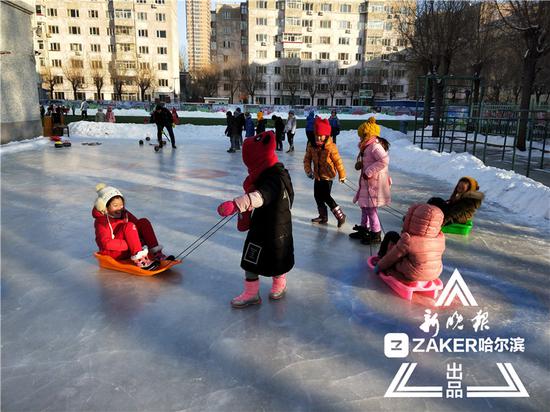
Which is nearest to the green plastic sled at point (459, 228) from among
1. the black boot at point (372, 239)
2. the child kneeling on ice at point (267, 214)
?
the black boot at point (372, 239)

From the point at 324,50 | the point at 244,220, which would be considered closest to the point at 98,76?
the point at 324,50

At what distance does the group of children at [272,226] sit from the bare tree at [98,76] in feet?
220

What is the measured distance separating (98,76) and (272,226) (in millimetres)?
69885

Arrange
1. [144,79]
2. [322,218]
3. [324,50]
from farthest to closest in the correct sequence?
[324,50] < [144,79] < [322,218]

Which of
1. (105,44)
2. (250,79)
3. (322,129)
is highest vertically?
(105,44)

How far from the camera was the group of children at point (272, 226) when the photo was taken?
332cm

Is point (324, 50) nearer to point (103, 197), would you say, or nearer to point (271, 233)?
point (103, 197)

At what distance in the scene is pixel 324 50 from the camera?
7419 cm

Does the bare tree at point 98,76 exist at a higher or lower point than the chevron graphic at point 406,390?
higher

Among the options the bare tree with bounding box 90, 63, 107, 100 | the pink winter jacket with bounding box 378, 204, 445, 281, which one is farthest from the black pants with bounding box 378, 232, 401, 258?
the bare tree with bounding box 90, 63, 107, 100

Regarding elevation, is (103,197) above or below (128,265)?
above

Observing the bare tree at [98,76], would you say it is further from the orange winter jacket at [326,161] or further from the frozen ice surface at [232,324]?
the orange winter jacket at [326,161]

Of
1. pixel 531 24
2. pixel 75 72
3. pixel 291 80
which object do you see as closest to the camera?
pixel 531 24

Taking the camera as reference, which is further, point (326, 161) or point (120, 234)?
point (326, 161)
